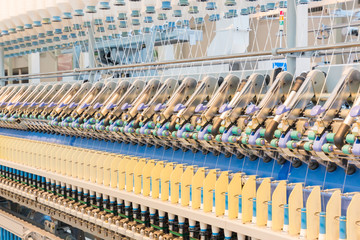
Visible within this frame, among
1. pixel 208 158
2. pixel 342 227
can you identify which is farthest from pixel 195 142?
pixel 342 227

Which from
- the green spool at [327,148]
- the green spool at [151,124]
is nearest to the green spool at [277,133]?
the green spool at [327,148]

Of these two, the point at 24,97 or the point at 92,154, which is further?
the point at 24,97

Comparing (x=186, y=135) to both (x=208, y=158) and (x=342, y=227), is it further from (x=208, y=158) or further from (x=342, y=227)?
(x=342, y=227)

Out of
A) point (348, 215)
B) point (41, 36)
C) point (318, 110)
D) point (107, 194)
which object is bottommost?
point (107, 194)

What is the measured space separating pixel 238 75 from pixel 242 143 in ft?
2.98

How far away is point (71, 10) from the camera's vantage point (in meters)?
5.55

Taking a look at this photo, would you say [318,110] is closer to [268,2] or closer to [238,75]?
[238,75]

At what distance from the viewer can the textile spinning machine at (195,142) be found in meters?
3.00

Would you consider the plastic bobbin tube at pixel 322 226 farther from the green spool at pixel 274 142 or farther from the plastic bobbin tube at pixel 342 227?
the green spool at pixel 274 142

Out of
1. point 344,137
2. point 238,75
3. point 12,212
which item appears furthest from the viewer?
point 12,212

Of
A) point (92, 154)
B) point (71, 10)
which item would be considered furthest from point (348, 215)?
point (71, 10)

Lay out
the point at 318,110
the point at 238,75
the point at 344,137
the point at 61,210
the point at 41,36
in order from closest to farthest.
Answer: the point at 344,137, the point at 318,110, the point at 238,75, the point at 61,210, the point at 41,36

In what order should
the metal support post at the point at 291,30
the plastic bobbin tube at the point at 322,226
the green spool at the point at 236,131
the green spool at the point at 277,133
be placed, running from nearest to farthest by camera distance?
the plastic bobbin tube at the point at 322,226
the green spool at the point at 277,133
the green spool at the point at 236,131
the metal support post at the point at 291,30

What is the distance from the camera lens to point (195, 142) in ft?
13.0
